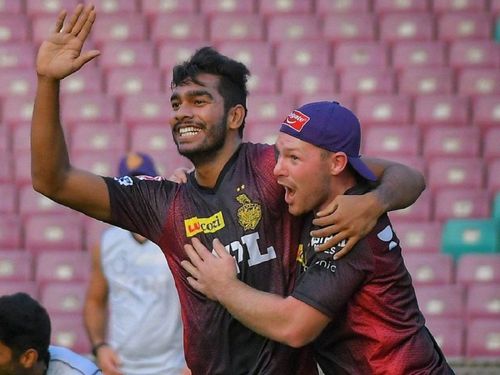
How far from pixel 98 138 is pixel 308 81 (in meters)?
1.66

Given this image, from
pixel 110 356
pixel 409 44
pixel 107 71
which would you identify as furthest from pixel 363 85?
pixel 110 356

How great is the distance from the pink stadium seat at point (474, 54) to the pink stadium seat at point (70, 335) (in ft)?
12.4

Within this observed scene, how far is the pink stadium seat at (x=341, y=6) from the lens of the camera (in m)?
10.1

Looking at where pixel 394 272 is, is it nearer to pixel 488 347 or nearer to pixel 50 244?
pixel 488 347

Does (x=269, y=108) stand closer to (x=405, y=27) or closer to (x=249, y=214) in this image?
(x=405, y=27)

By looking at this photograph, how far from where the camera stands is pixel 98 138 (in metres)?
9.02

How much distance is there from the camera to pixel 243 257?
4.11 metres

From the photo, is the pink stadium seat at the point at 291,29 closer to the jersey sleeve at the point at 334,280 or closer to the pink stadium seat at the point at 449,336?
the pink stadium seat at the point at 449,336

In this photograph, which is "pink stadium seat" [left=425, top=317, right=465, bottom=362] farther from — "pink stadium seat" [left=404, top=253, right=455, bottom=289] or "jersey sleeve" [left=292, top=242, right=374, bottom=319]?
"jersey sleeve" [left=292, top=242, right=374, bottom=319]

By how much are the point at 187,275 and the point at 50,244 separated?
437 centimetres

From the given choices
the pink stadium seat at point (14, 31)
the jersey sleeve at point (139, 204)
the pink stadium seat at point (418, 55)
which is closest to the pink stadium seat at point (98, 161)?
the pink stadium seat at point (14, 31)

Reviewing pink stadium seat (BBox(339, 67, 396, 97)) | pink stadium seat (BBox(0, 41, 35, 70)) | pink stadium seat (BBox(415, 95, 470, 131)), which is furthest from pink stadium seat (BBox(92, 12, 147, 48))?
pink stadium seat (BBox(415, 95, 470, 131))

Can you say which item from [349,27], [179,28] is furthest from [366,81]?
[179,28]

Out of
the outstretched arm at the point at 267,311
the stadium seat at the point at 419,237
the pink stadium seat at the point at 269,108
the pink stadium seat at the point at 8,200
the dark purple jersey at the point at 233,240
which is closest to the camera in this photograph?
the outstretched arm at the point at 267,311
